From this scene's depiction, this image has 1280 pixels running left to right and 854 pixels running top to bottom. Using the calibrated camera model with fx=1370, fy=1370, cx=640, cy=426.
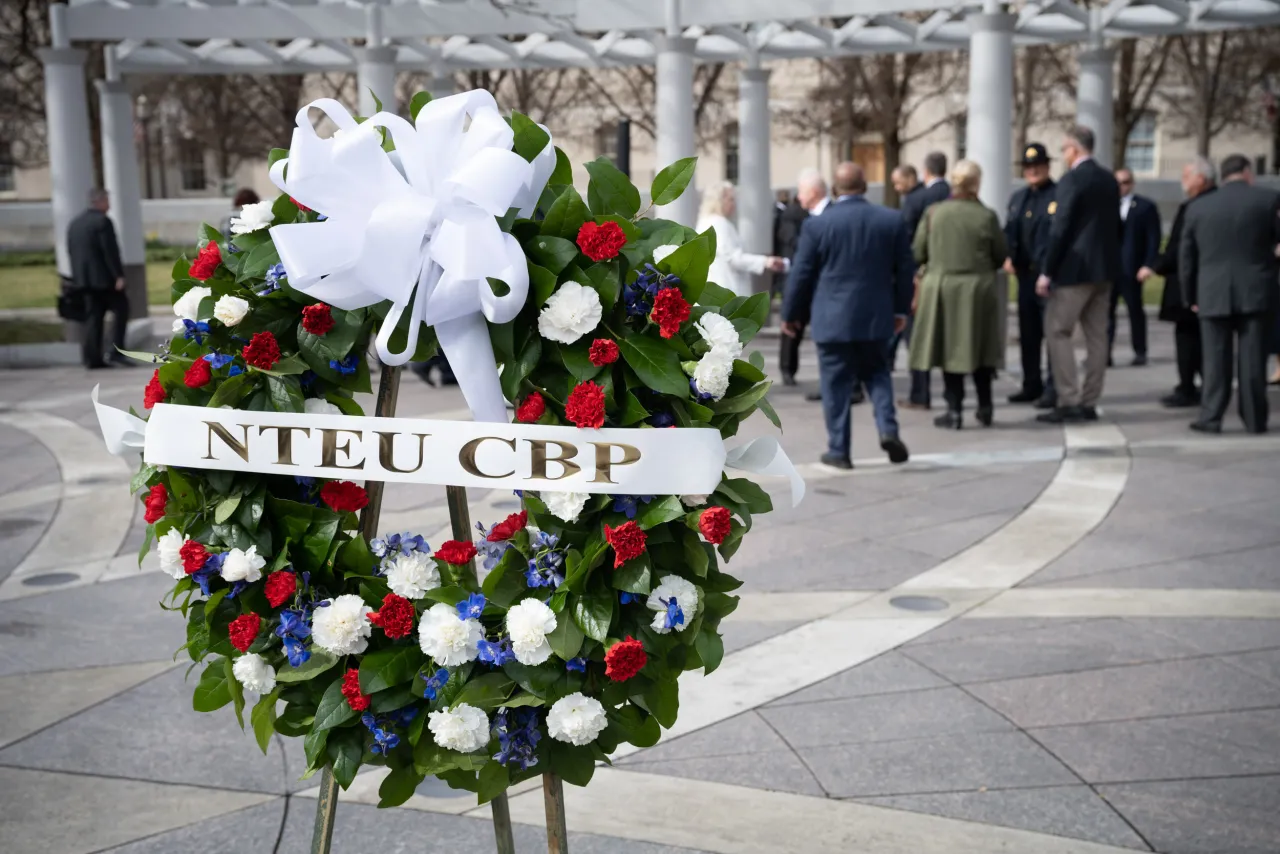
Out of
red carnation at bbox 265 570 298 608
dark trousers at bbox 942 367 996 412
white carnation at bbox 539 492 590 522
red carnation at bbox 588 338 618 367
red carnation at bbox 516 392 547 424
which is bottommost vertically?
dark trousers at bbox 942 367 996 412

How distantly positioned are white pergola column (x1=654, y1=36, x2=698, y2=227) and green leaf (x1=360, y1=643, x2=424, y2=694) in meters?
12.5

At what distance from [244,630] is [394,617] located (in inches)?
11.6

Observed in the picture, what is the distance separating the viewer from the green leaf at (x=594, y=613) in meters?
2.43

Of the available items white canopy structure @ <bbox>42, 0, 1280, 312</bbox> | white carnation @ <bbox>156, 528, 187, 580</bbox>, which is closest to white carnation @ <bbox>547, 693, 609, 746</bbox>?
white carnation @ <bbox>156, 528, 187, 580</bbox>

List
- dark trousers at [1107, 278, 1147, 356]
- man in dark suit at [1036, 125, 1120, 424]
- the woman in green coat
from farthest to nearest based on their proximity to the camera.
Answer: dark trousers at [1107, 278, 1147, 356], man in dark suit at [1036, 125, 1120, 424], the woman in green coat

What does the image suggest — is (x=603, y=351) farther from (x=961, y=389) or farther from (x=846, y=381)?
(x=961, y=389)

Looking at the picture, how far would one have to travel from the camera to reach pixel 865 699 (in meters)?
4.63

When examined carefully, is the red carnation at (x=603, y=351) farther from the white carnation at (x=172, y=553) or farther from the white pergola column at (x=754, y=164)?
the white pergola column at (x=754, y=164)

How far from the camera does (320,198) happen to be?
248 cm

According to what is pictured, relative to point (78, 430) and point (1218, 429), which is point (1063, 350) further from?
point (78, 430)

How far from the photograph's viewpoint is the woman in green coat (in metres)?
9.52

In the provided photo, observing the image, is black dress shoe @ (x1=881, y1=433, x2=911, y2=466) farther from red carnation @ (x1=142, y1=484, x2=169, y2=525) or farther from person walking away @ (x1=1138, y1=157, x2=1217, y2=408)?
red carnation @ (x1=142, y1=484, x2=169, y2=525)

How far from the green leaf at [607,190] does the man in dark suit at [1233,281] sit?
7.56 meters

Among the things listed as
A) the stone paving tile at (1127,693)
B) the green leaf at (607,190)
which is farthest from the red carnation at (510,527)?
the stone paving tile at (1127,693)
